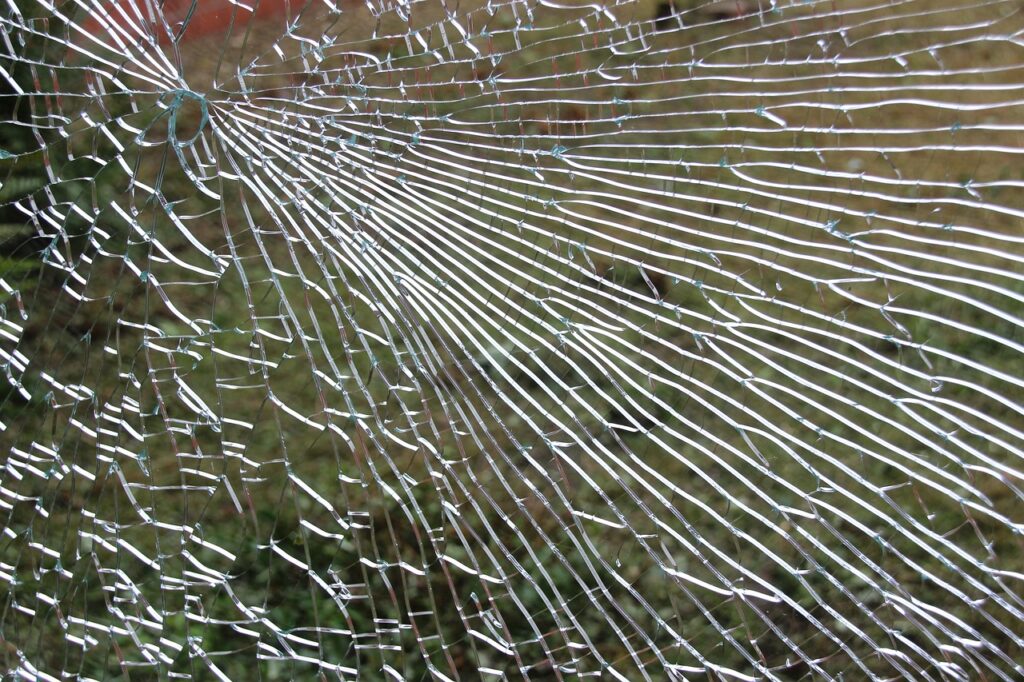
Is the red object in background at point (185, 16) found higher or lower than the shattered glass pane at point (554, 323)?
higher

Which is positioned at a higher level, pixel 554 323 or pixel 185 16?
pixel 185 16

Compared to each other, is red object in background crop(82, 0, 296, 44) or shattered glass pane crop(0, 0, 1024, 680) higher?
red object in background crop(82, 0, 296, 44)

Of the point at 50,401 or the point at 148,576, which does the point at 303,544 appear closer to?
the point at 148,576

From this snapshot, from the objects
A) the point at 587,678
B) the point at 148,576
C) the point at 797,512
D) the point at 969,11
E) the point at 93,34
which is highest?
the point at 93,34

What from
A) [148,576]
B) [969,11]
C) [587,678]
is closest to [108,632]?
[148,576]
